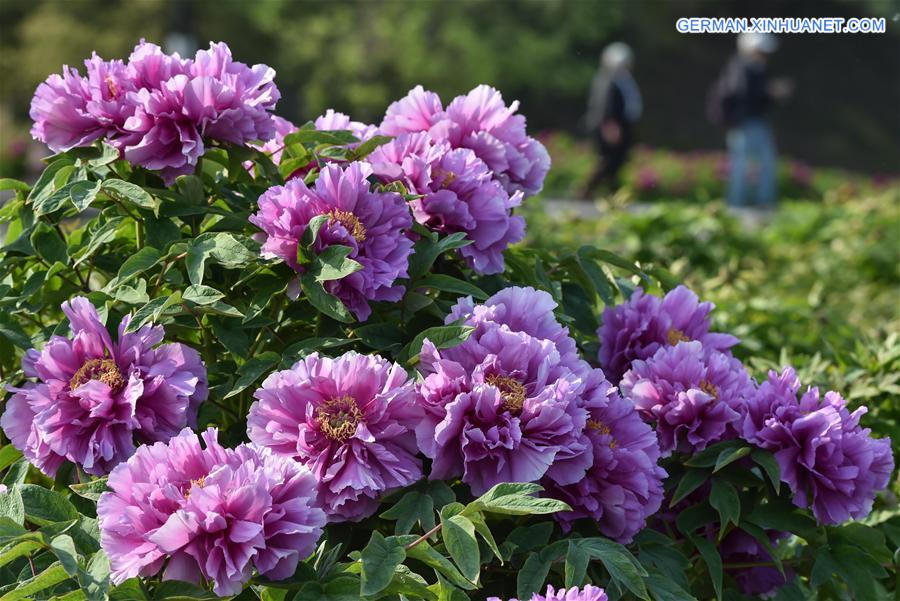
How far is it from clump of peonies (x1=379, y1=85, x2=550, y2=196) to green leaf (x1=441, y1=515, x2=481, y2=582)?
713 mm

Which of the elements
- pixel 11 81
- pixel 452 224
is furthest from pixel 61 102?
pixel 11 81

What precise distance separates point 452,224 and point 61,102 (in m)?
0.62

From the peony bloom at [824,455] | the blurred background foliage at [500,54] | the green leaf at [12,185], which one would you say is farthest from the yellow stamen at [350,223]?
the blurred background foliage at [500,54]

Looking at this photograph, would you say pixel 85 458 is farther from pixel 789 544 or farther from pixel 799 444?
pixel 789 544

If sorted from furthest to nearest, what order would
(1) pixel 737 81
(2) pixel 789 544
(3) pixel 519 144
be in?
(1) pixel 737 81 → (2) pixel 789 544 → (3) pixel 519 144

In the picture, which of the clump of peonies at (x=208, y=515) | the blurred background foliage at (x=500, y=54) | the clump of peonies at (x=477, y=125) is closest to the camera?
the clump of peonies at (x=208, y=515)

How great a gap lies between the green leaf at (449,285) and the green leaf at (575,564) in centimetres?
38

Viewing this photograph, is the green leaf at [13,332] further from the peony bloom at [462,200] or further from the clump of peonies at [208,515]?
the peony bloom at [462,200]

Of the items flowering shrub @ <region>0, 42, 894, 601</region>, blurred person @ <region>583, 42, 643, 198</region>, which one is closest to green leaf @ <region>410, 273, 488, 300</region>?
flowering shrub @ <region>0, 42, 894, 601</region>

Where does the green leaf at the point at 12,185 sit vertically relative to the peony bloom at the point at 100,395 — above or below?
above

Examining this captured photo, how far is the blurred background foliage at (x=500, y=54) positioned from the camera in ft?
70.6

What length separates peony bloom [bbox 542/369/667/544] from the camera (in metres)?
1.61

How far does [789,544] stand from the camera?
84.2 inches

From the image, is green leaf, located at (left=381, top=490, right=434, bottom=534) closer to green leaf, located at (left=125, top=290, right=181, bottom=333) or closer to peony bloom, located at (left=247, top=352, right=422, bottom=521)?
peony bloom, located at (left=247, top=352, right=422, bottom=521)
